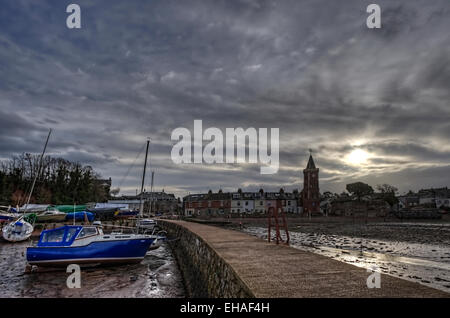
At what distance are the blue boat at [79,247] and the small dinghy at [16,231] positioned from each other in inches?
630

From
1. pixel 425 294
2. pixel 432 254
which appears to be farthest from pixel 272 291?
pixel 432 254

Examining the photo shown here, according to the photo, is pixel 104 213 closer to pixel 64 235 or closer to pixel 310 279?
pixel 64 235

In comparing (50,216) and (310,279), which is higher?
(310,279)

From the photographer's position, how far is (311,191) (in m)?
80.9

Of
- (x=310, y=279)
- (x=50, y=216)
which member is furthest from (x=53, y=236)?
(x=50, y=216)

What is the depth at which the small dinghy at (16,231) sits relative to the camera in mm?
27531

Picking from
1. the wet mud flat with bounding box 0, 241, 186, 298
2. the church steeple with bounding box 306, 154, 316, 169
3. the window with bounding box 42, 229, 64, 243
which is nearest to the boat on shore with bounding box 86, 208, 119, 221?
the wet mud flat with bounding box 0, 241, 186, 298

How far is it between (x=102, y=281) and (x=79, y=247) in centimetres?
305

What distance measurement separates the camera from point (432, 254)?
690 inches

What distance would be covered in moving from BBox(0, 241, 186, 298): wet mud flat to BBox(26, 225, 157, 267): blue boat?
28.2 inches

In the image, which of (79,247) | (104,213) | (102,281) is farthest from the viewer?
(104,213)

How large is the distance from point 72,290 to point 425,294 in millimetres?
13325

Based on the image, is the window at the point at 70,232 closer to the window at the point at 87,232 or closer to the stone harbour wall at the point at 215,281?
the window at the point at 87,232
